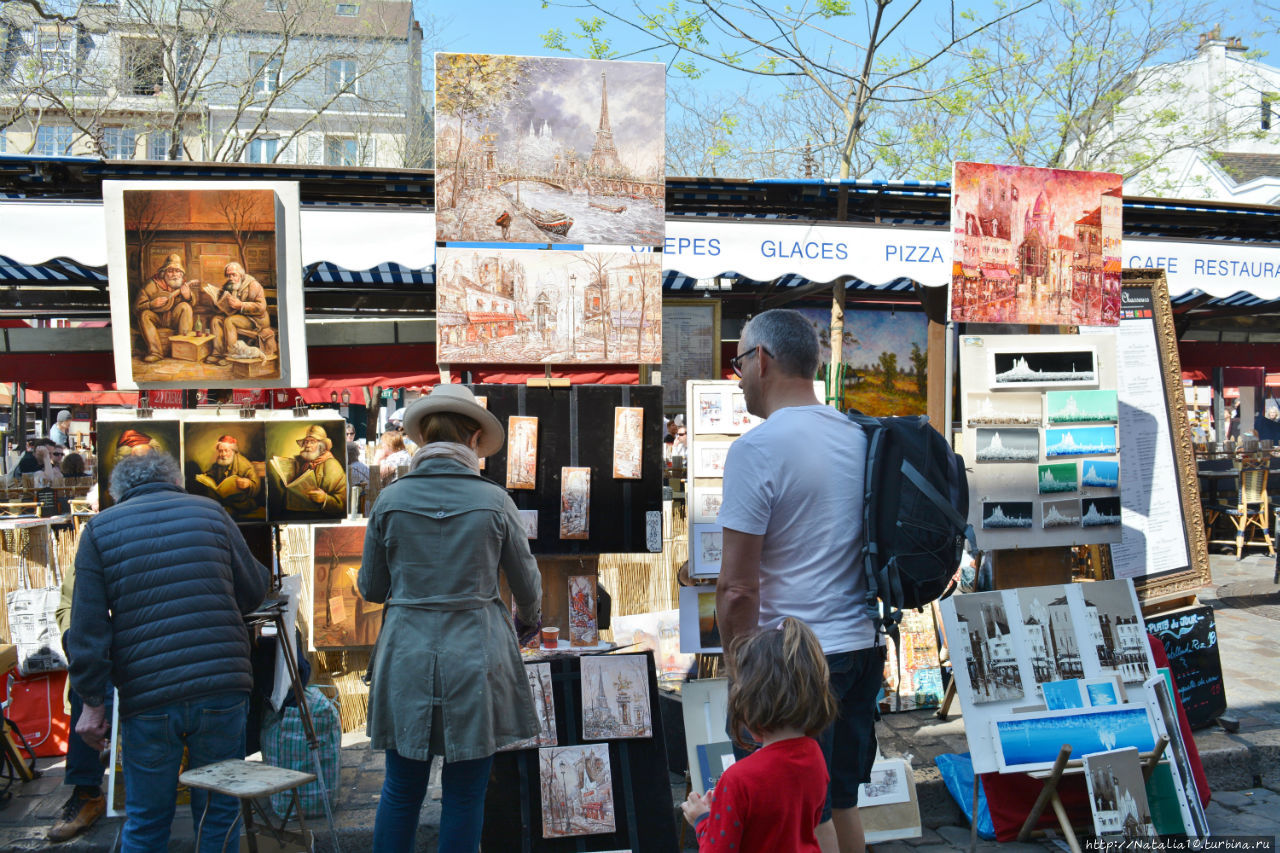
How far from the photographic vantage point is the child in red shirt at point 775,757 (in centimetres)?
182

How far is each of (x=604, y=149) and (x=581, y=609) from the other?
1873 mm

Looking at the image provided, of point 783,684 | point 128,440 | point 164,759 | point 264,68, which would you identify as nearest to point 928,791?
point 783,684

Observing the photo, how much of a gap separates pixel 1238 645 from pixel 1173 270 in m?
2.51

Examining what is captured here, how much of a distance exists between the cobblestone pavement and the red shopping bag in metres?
0.09

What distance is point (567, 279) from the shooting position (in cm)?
376

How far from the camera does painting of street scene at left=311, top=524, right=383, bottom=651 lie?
16.2ft

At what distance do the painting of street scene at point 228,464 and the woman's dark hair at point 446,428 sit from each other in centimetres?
133

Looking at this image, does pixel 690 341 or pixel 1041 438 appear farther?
pixel 690 341

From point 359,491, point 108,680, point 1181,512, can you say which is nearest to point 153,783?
point 108,680

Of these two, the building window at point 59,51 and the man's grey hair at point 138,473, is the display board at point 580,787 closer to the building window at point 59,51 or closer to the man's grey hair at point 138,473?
the man's grey hair at point 138,473

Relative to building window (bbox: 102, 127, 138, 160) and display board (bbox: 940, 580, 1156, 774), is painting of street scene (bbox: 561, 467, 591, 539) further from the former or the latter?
building window (bbox: 102, 127, 138, 160)

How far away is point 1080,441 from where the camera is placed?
169 inches

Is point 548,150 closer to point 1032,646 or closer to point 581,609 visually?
point 581,609

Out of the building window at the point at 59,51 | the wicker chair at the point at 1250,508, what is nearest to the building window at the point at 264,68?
the building window at the point at 59,51
